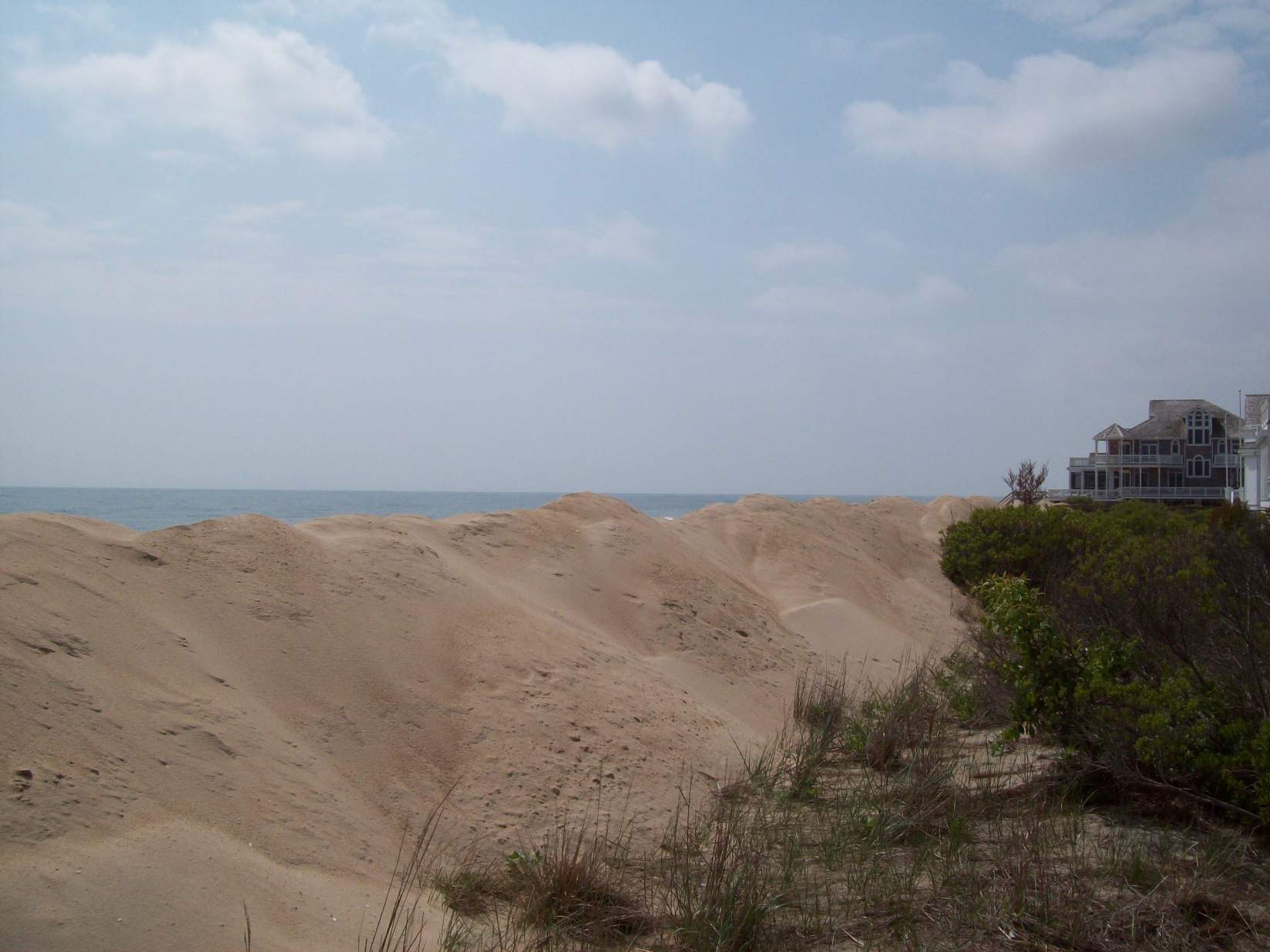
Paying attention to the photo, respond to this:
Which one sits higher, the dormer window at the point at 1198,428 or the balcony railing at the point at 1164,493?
the dormer window at the point at 1198,428

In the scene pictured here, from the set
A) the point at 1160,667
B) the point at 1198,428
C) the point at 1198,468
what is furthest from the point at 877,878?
the point at 1198,428

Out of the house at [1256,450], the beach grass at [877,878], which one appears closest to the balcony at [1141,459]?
the house at [1256,450]

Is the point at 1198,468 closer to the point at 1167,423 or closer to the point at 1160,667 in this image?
the point at 1167,423

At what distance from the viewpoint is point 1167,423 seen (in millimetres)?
42906

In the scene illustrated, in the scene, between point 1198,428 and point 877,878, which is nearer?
point 877,878

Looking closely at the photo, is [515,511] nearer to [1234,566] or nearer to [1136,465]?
[1234,566]

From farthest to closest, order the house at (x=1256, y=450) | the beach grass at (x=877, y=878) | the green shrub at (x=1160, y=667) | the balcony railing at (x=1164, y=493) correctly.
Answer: the balcony railing at (x=1164, y=493), the house at (x=1256, y=450), the green shrub at (x=1160, y=667), the beach grass at (x=877, y=878)

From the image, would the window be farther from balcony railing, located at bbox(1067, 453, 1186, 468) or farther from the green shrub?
the green shrub

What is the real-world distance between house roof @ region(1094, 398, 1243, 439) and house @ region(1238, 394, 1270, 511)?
6.32 meters

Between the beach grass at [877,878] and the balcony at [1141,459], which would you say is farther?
the balcony at [1141,459]

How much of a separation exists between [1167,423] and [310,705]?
45.1 m

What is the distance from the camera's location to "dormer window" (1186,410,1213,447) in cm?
4206

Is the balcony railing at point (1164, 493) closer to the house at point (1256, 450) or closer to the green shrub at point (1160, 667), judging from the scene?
the house at point (1256, 450)

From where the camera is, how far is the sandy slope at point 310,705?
14.5 feet
